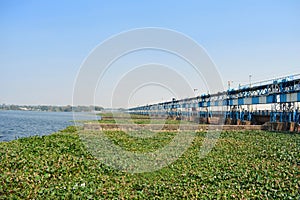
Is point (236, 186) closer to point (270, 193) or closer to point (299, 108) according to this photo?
point (270, 193)

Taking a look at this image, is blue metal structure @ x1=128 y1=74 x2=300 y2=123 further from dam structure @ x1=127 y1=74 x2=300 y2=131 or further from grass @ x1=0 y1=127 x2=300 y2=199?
grass @ x1=0 y1=127 x2=300 y2=199

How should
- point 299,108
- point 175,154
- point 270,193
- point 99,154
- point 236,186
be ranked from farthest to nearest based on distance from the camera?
point 299,108
point 175,154
point 99,154
point 236,186
point 270,193

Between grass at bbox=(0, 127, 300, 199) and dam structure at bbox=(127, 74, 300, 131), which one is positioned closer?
grass at bbox=(0, 127, 300, 199)

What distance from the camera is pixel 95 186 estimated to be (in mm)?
8703

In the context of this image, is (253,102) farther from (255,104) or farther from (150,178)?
(150,178)

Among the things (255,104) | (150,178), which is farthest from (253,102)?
(150,178)

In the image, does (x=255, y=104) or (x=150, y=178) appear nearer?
(x=150, y=178)

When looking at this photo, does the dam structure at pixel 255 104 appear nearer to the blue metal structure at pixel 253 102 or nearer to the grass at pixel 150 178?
the blue metal structure at pixel 253 102

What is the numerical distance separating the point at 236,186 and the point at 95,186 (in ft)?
13.3

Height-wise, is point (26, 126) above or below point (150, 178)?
below

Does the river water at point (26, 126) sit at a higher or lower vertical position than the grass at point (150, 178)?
lower

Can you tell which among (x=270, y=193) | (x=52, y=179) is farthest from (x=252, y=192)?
(x=52, y=179)

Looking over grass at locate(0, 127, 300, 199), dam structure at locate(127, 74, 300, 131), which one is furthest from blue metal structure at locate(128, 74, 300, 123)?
grass at locate(0, 127, 300, 199)

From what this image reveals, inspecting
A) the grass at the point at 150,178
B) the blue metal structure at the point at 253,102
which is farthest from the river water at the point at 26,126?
the blue metal structure at the point at 253,102
